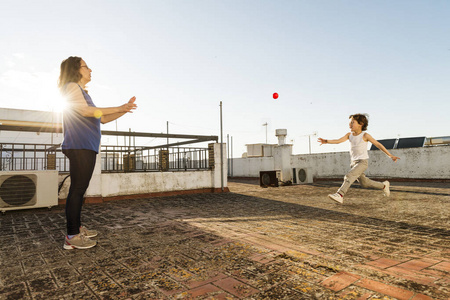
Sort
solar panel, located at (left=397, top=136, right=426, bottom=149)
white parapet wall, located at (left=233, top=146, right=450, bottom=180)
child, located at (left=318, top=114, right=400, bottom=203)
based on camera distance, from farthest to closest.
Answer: solar panel, located at (left=397, top=136, right=426, bottom=149)
white parapet wall, located at (left=233, top=146, right=450, bottom=180)
child, located at (left=318, top=114, right=400, bottom=203)

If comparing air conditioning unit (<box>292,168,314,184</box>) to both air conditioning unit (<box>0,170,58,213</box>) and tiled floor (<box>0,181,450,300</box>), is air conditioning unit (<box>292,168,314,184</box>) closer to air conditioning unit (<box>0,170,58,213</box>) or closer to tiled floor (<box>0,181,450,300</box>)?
tiled floor (<box>0,181,450,300</box>)

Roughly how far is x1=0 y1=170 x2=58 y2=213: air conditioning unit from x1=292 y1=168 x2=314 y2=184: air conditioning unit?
1012 cm

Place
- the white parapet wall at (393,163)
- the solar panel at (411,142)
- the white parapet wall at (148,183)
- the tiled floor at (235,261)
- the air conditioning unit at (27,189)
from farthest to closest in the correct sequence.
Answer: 1. the solar panel at (411,142)
2. the white parapet wall at (393,163)
3. the white parapet wall at (148,183)
4. the air conditioning unit at (27,189)
5. the tiled floor at (235,261)

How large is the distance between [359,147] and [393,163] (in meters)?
13.7

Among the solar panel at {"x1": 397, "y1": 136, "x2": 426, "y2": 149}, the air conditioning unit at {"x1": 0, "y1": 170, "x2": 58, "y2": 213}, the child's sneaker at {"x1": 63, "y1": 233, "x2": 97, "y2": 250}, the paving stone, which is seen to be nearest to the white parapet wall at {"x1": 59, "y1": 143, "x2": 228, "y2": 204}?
the air conditioning unit at {"x1": 0, "y1": 170, "x2": 58, "y2": 213}

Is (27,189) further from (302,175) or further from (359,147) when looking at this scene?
(302,175)

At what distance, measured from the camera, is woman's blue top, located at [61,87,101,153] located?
251 centimetres

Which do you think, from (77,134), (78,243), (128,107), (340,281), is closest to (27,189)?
(78,243)

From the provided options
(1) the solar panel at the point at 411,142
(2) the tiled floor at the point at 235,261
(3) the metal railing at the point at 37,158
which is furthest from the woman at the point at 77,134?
(1) the solar panel at the point at 411,142

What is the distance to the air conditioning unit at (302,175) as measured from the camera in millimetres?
12664

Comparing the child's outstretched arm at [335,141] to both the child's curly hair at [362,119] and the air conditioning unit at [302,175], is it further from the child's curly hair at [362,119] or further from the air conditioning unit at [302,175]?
the air conditioning unit at [302,175]

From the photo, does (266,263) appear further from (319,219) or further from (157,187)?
(157,187)

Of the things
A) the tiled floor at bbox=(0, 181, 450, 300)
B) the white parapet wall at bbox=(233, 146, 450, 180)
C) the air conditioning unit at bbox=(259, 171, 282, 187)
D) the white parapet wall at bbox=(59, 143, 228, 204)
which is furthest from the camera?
the white parapet wall at bbox=(233, 146, 450, 180)

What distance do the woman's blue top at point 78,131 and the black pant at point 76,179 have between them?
0.06m
